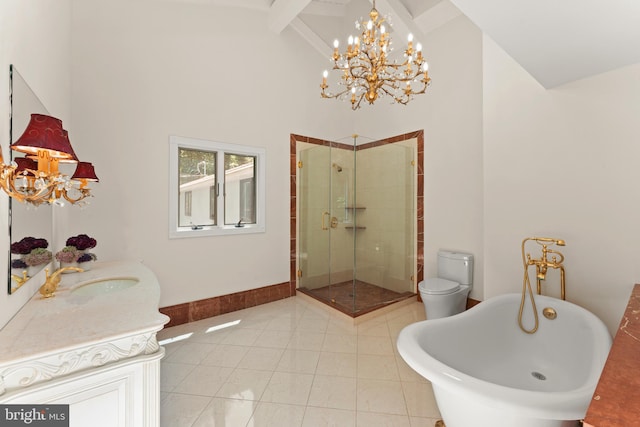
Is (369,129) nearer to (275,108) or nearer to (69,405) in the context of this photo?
(275,108)

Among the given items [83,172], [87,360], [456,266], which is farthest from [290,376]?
[456,266]

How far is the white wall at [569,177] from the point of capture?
1.69 m

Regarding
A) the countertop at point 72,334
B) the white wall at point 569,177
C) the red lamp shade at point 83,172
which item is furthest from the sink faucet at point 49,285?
the white wall at point 569,177

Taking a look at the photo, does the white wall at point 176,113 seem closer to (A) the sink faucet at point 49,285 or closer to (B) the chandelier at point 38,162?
(A) the sink faucet at point 49,285

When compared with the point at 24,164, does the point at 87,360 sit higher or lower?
lower

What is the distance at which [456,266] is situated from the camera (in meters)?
3.07

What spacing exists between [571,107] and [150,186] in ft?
11.7

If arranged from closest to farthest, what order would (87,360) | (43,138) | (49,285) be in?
(87,360)
(43,138)
(49,285)

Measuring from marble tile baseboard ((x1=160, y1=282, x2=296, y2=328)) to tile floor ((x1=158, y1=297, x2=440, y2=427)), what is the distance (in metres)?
0.09

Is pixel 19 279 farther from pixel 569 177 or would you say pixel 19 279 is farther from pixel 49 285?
pixel 569 177

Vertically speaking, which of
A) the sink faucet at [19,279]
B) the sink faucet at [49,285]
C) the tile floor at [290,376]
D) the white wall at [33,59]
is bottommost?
the tile floor at [290,376]

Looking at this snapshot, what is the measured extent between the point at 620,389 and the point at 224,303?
312 centimetres

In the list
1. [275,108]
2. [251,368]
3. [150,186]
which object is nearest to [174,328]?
[251,368]

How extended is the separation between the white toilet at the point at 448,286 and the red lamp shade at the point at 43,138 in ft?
9.57
